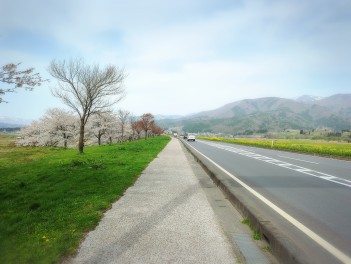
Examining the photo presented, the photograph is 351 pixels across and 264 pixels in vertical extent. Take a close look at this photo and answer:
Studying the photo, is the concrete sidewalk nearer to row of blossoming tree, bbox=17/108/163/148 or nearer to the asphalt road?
the asphalt road

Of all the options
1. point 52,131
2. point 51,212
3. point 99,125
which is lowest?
point 51,212

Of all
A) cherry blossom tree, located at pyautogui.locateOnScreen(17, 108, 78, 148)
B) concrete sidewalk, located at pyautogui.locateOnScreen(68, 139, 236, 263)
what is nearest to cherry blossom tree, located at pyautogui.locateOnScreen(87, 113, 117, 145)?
cherry blossom tree, located at pyautogui.locateOnScreen(17, 108, 78, 148)

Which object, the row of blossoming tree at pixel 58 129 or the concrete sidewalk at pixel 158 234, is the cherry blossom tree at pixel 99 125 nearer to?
the row of blossoming tree at pixel 58 129

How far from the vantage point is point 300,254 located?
3.65m

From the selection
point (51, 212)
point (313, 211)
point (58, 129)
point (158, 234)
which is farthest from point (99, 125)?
point (158, 234)

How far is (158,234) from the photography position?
470cm

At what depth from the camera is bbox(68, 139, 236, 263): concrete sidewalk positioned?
12.7 ft

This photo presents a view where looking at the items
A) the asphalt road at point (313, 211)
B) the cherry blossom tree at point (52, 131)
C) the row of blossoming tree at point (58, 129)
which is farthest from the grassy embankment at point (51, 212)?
the cherry blossom tree at point (52, 131)

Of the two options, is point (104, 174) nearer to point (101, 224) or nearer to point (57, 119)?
point (101, 224)

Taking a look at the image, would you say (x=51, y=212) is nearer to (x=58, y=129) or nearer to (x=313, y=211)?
(x=313, y=211)

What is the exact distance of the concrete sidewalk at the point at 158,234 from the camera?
152 inches

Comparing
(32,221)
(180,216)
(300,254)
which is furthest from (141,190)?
(300,254)

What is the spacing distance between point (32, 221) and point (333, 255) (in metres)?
4.96

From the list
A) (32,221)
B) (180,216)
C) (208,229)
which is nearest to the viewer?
(208,229)
